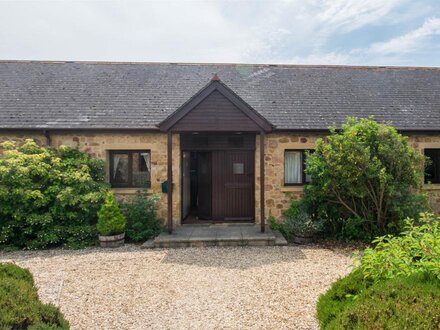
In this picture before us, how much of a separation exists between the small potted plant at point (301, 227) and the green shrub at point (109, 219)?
5.12 meters

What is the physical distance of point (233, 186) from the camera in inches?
429

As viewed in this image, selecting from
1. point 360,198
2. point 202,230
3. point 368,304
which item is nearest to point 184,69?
point 202,230

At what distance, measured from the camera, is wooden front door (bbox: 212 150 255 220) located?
10844 mm

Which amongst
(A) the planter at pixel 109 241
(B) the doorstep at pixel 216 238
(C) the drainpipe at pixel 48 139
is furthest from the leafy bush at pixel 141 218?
(C) the drainpipe at pixel 48 139

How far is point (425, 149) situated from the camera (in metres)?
11.0

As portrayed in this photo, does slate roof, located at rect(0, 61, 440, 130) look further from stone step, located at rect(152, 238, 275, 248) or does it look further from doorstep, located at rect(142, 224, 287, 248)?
stone step, located at rect(152, 238, 275, 248)

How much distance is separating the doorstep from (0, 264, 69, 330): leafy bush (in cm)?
529

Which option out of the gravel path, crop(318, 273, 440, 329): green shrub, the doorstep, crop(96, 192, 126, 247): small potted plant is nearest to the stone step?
the doorstep

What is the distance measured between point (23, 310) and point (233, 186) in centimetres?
839

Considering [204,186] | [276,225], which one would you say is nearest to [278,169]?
[276,225]

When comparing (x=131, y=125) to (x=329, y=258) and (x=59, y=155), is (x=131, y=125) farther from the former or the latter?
(x=329, y=258)

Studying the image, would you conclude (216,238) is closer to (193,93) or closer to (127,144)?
(127,144)

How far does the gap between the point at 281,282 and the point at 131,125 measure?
699 cm

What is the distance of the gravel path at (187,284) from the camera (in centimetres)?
471
